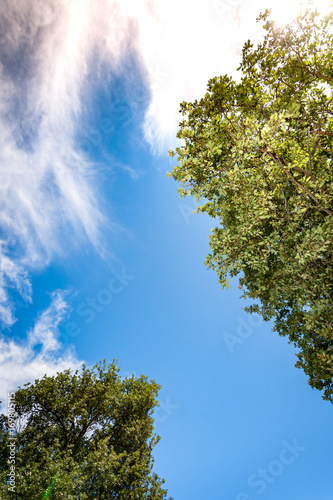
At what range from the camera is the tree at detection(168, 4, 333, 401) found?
1015cm

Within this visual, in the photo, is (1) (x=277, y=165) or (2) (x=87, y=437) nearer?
(1) (x=277, y=165)

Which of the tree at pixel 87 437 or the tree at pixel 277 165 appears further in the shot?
the tree at pixel 87 437

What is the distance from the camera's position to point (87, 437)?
646 inches

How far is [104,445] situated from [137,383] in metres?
4.89

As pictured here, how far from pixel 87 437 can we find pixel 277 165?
20161 mm

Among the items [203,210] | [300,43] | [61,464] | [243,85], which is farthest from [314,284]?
[61,464]

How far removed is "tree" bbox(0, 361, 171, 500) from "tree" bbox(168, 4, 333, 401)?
10.9 meters

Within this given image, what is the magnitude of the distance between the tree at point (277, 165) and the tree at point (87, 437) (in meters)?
10.9

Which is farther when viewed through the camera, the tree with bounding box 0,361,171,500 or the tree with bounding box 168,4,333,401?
the tree with bounding box 0,361,171,500

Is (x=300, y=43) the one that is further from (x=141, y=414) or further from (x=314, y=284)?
(x=141, y=414)

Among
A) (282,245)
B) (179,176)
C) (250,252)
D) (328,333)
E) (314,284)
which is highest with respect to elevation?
(179,176)

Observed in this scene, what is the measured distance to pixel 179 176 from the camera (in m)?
11.9

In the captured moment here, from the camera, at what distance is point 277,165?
10828mm

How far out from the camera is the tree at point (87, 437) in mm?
12594
